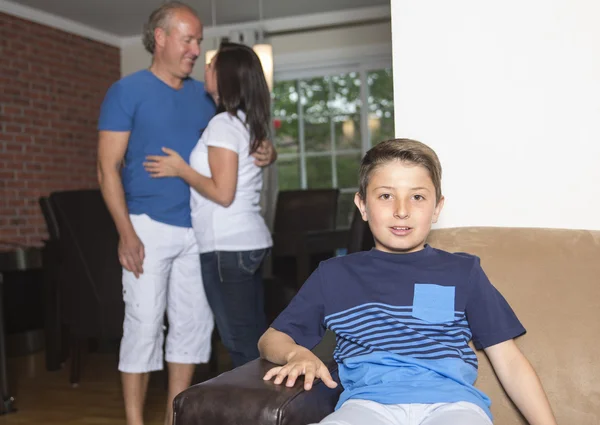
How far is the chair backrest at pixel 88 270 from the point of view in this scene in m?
3.43

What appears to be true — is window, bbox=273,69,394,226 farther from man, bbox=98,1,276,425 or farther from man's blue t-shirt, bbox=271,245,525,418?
man's blue t-shirt, bbox=271,245,525,418

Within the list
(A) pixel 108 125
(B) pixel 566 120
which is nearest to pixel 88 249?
(A) pixel 108 125

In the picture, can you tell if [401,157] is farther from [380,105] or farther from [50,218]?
[380,105]

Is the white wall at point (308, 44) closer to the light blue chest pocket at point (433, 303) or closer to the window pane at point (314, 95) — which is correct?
the window pane at point (314, 95)

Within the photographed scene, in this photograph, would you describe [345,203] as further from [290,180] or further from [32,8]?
[32,8]

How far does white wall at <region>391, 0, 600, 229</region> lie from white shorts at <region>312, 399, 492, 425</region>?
2.09 feet

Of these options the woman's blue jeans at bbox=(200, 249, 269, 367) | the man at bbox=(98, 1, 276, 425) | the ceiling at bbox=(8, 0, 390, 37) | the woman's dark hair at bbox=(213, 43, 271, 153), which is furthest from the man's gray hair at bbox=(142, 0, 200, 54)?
the ceiling at bbox=(8, 0, 390, 37)

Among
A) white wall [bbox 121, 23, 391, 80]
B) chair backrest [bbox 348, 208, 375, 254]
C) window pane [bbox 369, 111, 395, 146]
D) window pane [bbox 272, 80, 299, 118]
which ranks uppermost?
white wall [bbox 121, 23, 391, 80]

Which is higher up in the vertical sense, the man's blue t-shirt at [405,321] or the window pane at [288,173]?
the window pane at [288,173]

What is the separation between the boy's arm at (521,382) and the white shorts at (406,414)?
0.11 m

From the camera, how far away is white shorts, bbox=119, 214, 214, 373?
2326 mm

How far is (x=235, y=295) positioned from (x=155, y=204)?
41cm

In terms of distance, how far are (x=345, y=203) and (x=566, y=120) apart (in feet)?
16.9

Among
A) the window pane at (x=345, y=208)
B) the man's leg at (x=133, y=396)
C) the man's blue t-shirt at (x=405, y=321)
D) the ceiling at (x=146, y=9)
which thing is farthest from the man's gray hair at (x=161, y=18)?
the window pane at (x=345, y=208)
